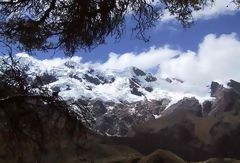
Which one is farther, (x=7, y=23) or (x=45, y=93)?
(x=7, y=23)

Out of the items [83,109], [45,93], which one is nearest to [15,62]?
[45,93]

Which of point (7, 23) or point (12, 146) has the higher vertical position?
point (7, 23)

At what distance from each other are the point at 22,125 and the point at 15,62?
0.85 m

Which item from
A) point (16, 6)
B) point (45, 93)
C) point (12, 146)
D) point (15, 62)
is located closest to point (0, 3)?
point (16, 6)

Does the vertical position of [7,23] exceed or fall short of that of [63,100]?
it exceeds it

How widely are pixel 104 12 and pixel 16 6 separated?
1.20 metres

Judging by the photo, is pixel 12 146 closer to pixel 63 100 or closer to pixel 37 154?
pixel 37 154

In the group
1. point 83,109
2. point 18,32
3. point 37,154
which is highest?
point 18,32

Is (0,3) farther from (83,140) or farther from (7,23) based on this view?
(83,140)

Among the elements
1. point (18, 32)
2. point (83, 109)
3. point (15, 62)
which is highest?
point (18, 32)

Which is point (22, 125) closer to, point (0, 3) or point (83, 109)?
point (83, 109)

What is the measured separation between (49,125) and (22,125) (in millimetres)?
361

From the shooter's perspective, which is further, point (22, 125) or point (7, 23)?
point (7, 23)

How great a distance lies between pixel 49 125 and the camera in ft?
25.3
